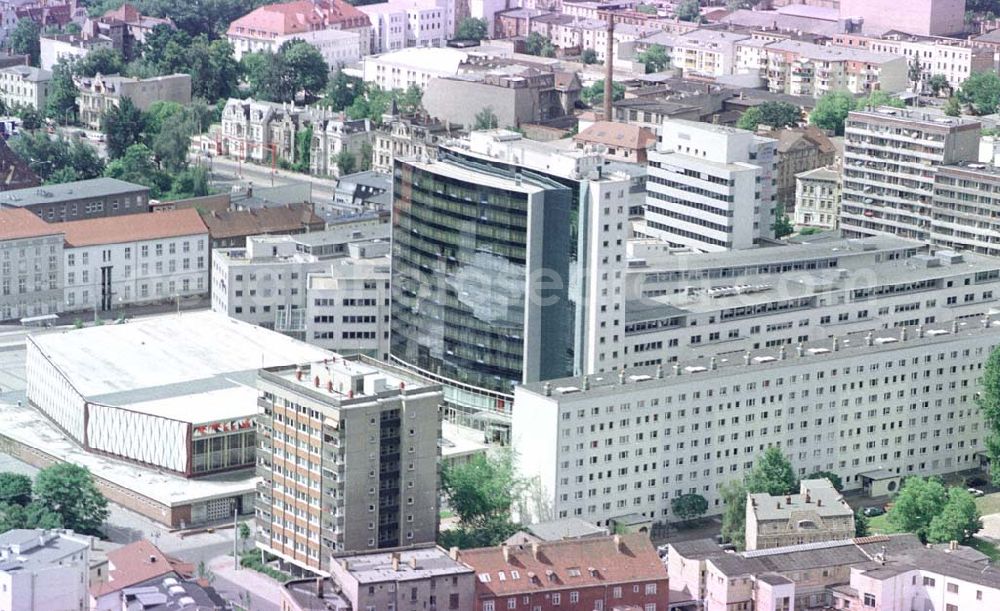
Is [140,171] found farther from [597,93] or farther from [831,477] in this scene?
[831,477]

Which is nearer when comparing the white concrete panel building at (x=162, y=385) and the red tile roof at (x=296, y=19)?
the white concrete panel building at (x=162, y=385)

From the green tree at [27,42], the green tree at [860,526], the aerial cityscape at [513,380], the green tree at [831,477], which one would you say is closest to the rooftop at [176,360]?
the aerial cityscape at [513,380]

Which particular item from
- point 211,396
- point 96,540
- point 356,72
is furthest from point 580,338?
point 356,72

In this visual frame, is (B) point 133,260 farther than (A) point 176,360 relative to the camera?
Yes

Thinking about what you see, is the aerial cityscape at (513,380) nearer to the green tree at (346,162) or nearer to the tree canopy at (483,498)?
the tree canopy at (483,498)

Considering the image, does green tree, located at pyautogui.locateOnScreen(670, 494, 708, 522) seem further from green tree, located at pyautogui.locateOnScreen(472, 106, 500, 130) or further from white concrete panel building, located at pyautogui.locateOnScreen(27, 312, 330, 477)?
green tree, located at pyautogui.locateOnScreen(472, 106, 500, 130)

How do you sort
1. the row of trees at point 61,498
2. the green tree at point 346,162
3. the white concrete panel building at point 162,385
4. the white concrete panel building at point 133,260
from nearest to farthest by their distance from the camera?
the row of trees at point 61,498 → the white concrete panel building at point 162,385 → the white concrete panel building at point 133,260 → the green tree at point 346,162

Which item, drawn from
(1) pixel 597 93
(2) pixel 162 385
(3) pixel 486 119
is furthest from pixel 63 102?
(2) pixel 162 385
